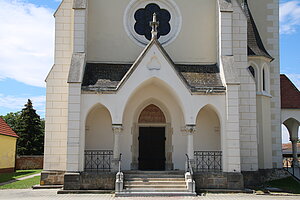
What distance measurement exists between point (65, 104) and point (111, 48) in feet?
12.8

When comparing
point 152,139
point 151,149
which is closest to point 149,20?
point 152,139

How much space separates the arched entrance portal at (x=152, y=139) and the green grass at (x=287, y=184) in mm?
5758

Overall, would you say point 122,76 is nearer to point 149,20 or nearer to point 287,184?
point 149,20

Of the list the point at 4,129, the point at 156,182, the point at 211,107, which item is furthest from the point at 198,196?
the point at 4,129

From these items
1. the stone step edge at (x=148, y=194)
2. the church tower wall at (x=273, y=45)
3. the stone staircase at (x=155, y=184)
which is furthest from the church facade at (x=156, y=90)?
the stone step edge at (x=148, y=194)

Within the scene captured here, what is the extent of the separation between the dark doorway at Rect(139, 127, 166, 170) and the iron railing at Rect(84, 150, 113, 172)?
2123mm

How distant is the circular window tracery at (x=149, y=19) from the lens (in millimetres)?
21125

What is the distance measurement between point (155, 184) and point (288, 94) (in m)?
12.9

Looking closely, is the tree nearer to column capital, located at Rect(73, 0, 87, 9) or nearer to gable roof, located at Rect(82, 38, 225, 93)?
gable roof, located at Rect(82, 38, 225, 93)

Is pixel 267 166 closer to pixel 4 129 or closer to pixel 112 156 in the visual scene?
pixel 112 156

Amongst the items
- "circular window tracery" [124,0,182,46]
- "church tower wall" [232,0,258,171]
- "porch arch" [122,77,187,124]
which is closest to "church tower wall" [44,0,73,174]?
"circular window tracery" [124,0,182,46]

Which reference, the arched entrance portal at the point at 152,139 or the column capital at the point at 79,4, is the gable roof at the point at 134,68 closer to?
the arched entrance portal at the point at 152,139

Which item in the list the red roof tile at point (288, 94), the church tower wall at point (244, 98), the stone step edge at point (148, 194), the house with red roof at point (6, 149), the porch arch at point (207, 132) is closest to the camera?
the stone step edge at point (148, 194)

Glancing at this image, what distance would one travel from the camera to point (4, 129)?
30.2 m
